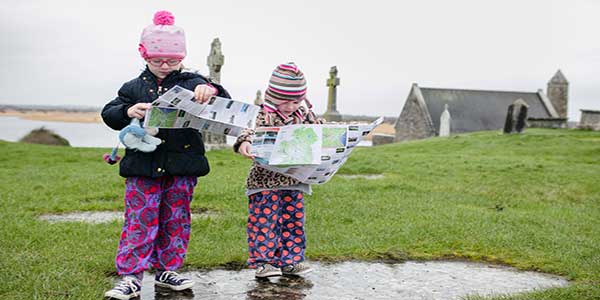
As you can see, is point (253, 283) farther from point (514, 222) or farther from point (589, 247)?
point (514, 222)

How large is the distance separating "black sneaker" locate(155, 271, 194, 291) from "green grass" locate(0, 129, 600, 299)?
39 centimetres

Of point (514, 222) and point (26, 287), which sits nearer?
point (26, 287)

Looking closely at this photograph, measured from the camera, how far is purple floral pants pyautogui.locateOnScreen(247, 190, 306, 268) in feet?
15.1

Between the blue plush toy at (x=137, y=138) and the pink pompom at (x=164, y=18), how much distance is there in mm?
673

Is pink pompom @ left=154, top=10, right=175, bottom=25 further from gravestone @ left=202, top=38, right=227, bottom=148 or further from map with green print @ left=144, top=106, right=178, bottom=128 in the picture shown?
gravestone @ left=202, top=38, right=227, bottom=148

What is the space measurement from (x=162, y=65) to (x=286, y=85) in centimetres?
89

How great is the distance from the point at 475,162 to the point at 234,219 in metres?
9.18

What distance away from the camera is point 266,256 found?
4594 millimetres

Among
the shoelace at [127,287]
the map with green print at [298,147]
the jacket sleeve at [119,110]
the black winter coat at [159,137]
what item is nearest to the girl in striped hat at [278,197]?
the map with green print at [298,147]

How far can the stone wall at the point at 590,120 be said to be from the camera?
2800 cm

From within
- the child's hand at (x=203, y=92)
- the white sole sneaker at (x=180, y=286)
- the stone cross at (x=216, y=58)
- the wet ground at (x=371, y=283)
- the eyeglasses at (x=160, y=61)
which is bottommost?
the wet ground at (x=371, y=283)

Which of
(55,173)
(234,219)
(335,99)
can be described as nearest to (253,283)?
(234,219)

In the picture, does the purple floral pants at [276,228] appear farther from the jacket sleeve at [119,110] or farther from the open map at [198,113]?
the jacket sleeve at [119,110]

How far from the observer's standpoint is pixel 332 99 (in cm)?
2670
